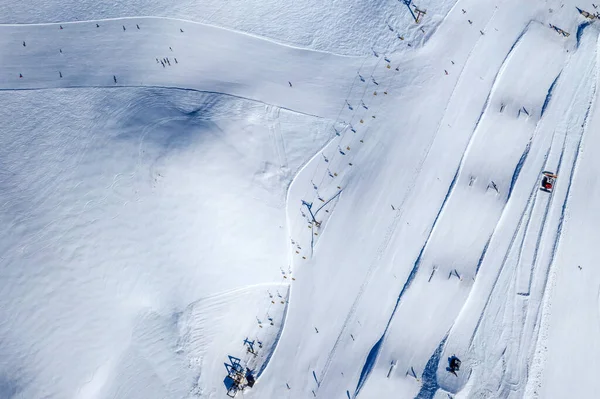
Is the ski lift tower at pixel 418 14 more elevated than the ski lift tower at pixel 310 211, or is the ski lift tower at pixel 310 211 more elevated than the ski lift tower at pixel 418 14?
the ski lift tower at pixel 418 14

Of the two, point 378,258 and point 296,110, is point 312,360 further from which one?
point 296,110

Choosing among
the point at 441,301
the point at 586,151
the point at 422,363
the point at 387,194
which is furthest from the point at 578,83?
the point at 422,363

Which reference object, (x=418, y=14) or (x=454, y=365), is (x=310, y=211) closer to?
(x=454, y=365)

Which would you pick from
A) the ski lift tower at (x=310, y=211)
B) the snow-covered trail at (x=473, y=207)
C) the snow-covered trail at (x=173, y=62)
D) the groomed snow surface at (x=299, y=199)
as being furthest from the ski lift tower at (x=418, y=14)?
the ski lift tower at (x=310, y=211)

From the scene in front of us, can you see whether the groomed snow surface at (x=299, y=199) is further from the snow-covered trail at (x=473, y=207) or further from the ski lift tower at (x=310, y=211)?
the ski lift tower at (x=310, y=211)

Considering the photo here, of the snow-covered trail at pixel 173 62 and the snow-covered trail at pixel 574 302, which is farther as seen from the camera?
the snow-covered trail at pixel 173 62

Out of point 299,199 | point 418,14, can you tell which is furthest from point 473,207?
point 418,14

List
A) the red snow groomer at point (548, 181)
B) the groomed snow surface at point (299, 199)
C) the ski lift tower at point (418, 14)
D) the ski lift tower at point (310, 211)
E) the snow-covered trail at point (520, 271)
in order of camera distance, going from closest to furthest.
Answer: the groomed snow surface at point (299, 199), the snow-covered trail at point (520, 271), the ski lift tower at point (310, 211), the red snow groomer at point (548, 181), the ski lift tower at point (418, 14)
